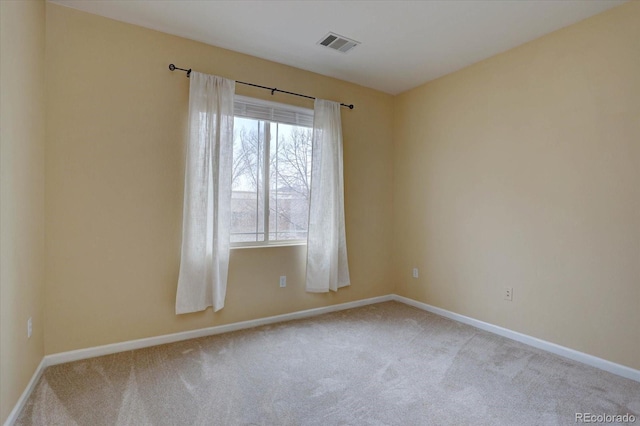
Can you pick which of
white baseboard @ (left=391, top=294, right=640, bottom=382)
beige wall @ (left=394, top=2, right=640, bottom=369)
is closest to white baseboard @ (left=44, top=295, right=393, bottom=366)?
white baseboard @ (left=391, top=294, right=640, bottom=382)

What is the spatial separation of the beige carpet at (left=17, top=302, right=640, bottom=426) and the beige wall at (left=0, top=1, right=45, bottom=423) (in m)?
0.31

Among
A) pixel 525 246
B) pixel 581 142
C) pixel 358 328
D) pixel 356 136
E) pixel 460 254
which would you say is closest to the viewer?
pixel 581 142

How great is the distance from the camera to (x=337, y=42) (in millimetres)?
2992

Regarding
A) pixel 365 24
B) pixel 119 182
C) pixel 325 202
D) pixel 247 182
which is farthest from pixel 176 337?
pixel 365 24

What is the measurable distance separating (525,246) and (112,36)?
13.1ft

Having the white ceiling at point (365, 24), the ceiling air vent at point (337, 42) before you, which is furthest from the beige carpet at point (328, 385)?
the ceiling air vent at point (337, 42)

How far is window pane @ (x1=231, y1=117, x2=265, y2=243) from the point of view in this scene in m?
3.23

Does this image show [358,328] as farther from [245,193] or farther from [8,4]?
[8,4]

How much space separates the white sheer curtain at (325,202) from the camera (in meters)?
3.56

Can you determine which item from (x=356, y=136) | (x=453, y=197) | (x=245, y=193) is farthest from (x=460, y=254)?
(x=245, y=193)

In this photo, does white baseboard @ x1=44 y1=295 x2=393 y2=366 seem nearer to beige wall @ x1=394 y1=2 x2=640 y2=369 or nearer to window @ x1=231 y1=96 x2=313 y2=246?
window @ x1=231 y1=96 x2=313 y2=246

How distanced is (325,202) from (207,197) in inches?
50.9

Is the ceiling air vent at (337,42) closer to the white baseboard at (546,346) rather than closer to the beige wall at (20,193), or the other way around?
the beige wall at (20,193)

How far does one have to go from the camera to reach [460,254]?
352 centimetres
